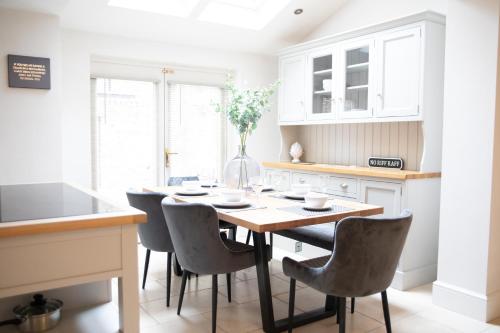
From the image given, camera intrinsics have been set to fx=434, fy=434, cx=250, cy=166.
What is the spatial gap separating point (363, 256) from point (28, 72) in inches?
116

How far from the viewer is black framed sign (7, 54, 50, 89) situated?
3410 millimetres

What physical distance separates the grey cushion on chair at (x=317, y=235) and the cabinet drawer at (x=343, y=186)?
1.60ft

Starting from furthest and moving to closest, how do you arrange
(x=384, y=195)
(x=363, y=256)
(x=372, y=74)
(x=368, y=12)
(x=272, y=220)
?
(x=368, y=12) < (x=372, y=74) < (x=384, y=195) < (x=272, y=220) < (x=363, y=256)

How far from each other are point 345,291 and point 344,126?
8.51 ft

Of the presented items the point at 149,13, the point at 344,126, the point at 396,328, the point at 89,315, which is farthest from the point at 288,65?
the point at 89,315

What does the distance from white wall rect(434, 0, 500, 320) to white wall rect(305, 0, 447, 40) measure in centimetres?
92

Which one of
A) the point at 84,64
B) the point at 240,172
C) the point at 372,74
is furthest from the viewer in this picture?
the point at 84,64

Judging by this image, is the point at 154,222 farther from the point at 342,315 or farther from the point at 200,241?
the point at 342,315

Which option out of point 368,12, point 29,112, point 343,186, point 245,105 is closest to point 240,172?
point 245,105

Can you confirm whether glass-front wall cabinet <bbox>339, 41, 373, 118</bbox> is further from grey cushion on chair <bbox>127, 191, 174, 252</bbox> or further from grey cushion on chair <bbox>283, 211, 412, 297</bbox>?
grey cushion on chair <bbox>127, 191, 174, 252</bbox>

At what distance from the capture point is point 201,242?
96.6 inches

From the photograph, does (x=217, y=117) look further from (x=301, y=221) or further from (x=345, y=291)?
(x=345, y=291)

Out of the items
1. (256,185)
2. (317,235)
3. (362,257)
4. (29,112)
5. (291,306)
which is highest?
(29,112)

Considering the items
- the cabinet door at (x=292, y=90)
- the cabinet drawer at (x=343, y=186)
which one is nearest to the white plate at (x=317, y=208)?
the cabinet drawer at (x=343, y=186)
